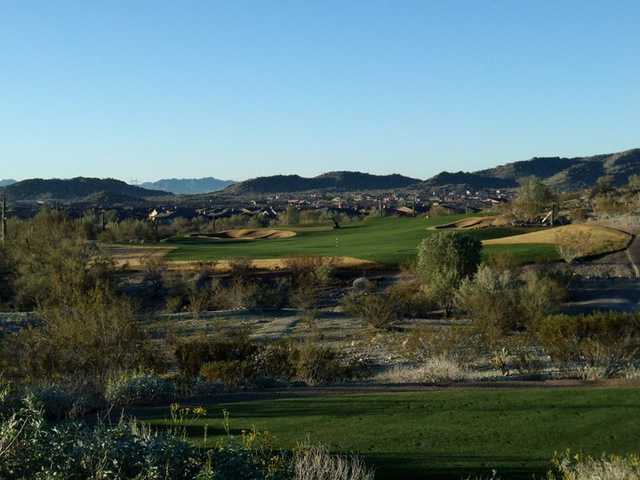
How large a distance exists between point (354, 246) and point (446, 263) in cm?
2335

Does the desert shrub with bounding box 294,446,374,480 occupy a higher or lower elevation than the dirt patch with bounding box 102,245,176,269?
higher

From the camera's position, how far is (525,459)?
9.30 metres

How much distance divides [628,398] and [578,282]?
28419 mm

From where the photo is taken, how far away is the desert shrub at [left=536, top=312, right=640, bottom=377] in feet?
57.5

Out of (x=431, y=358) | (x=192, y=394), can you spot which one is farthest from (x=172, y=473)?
(x=431, y=358)

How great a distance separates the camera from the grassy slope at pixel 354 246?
1886 inches

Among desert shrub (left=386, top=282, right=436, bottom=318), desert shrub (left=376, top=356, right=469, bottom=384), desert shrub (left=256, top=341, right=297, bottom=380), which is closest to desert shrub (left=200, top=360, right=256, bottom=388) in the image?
desert shrub (left=256, top=341, right=297, bottom=380)

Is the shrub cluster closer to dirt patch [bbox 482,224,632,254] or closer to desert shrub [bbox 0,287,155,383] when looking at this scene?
desert shrub [bbox 0,287,155,383]

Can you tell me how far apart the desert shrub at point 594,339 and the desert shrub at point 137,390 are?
942 centimetres

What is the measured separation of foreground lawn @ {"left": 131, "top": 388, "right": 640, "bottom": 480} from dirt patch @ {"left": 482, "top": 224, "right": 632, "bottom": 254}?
35.0 metres

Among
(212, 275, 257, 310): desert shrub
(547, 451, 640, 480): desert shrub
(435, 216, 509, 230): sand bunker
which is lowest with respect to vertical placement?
(212, 275, 257, 310): desert shrub

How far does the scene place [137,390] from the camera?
13.8m

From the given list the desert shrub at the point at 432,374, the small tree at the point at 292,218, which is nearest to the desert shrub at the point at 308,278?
the desert shrub at the point at 432,374

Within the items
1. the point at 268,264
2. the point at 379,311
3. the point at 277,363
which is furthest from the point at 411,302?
the point at 277,363
